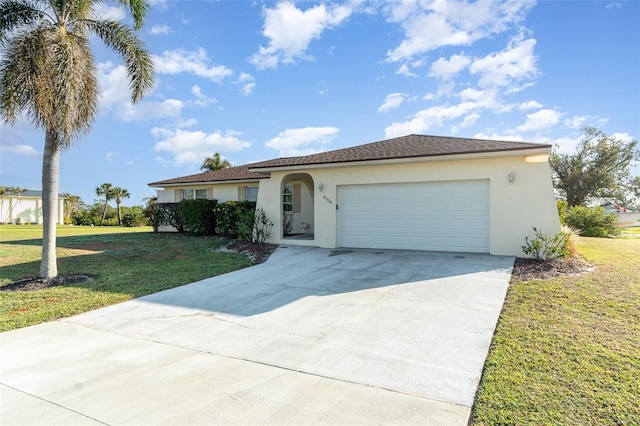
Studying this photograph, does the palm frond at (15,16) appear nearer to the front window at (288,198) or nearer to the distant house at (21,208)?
the front window at (288,198)

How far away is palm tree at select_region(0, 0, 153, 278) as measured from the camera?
25.2ft

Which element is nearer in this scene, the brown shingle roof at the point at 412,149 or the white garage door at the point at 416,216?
the brown shingle roof at the point at 412,149

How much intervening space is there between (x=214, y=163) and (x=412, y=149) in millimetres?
32633

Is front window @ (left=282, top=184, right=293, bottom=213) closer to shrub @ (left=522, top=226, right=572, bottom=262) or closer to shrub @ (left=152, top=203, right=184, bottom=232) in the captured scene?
shrub @ (left=152, top=203, right=184, bottom=232)

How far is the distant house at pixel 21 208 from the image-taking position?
36156 millimetres

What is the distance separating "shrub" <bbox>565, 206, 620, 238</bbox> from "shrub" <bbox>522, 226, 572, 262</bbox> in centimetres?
1404

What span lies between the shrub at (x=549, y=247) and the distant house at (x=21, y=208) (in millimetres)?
45060

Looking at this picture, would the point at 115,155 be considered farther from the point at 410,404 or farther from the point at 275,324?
the point at 410,404

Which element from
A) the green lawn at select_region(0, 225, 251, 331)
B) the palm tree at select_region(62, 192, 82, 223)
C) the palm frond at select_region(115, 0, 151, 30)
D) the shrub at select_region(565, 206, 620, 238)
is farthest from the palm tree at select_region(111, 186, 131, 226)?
the shrub at select_region(565, 206, 620, 238)

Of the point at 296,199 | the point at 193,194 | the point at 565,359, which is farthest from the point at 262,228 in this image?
the point at 565,359

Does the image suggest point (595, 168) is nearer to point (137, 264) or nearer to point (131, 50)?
point (131, 50)

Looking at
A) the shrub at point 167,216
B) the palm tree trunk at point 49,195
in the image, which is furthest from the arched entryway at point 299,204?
the palm tree trunk at point 49,195

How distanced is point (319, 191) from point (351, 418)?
10.5m

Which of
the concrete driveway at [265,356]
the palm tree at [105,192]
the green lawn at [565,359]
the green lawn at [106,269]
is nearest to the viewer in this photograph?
the green lawn at [565,359]
